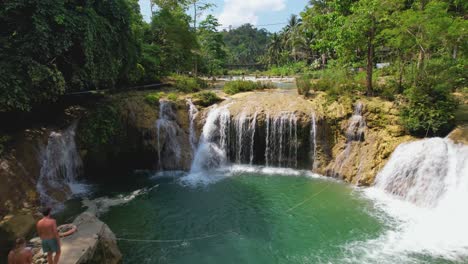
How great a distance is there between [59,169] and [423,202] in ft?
39.4

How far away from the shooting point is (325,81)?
15.6 m

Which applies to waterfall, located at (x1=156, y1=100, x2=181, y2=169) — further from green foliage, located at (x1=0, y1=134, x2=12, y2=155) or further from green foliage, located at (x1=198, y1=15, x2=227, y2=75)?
green foliage, located at (x1=198, y1=15, x2=227, y2=75)

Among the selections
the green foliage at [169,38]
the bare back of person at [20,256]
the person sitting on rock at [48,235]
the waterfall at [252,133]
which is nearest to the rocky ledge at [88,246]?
the person sitting on rock at [48,235]

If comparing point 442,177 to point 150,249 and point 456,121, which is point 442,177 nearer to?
point 456,121

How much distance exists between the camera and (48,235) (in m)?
5.73

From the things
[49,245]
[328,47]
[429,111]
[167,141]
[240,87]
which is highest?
[328,47]

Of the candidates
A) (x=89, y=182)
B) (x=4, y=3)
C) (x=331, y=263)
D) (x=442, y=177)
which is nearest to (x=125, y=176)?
(x=89, y=182)

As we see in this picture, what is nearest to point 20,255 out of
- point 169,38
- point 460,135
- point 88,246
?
point 88,246

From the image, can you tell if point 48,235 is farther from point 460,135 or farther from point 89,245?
point 460,135

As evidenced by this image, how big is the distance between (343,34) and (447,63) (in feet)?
12.9

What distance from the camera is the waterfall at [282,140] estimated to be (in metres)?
13.4

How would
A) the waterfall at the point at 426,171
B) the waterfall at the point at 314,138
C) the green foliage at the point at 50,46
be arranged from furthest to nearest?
the waterfall at the point at 314,138
the waterfall at the point at 426,171
the green foliage at the point at 50,46

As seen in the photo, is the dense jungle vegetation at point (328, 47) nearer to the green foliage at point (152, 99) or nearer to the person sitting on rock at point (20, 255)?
the green foliage at point (152, 99)

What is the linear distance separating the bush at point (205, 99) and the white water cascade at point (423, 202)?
307 inches
